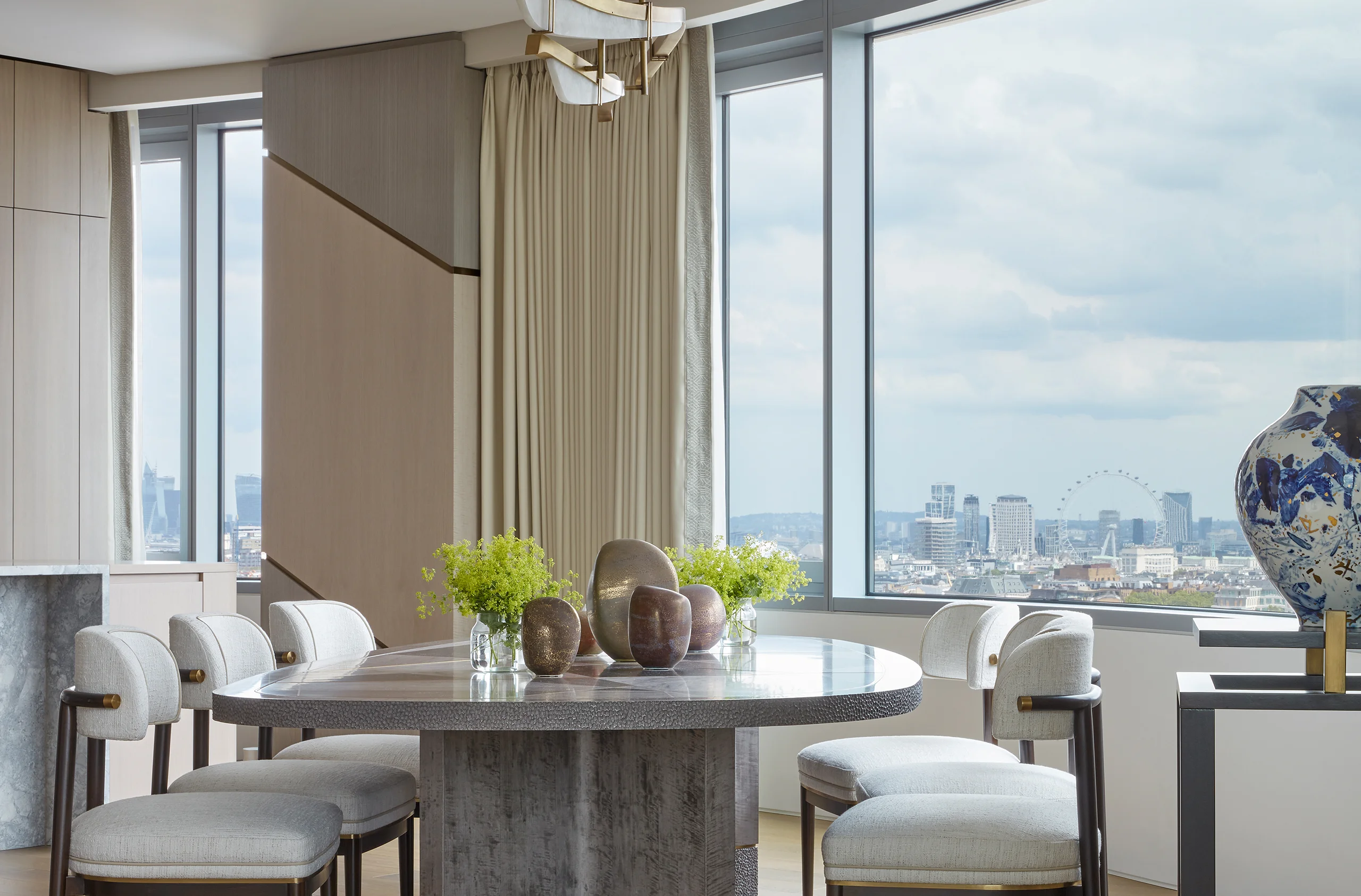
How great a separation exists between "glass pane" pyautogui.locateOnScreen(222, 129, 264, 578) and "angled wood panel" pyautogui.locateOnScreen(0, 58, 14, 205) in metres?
0.93

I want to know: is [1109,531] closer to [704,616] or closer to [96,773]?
[704,616]

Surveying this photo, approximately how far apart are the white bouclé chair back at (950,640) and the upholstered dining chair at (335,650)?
138 centimetres

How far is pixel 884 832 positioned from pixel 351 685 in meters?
0.97

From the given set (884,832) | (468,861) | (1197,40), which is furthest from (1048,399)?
(468,861)

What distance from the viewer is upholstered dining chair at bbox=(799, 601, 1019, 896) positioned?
291cm

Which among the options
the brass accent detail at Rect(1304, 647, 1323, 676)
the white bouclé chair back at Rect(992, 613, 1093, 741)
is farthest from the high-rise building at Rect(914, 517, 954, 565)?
the brass accent detail at Rect(1304, 647, 1323, 676)

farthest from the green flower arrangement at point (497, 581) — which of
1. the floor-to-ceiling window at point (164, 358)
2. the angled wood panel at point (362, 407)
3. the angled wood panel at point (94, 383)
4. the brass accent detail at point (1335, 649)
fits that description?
the floor-to-ceiling window at point (164, 358)

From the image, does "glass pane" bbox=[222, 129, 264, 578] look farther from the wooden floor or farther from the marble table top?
the marble table top

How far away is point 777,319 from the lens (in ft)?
16.2

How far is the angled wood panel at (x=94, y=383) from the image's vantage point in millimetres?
5887

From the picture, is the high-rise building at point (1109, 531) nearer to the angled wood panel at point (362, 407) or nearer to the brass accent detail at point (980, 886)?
the brass accent detail at point (980, 886)

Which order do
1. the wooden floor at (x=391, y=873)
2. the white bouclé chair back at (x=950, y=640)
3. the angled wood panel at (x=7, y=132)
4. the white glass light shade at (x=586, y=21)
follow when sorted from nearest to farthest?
1. the white glass light shade at (x=586, y=21)
2. the white bouclé chair back at (x=950, y=640)
3. the wooden floor at (x=391, y=873)
4. the angled wood panel at (x=7, y=132)

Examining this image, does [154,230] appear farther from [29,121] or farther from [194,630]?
[194,630]

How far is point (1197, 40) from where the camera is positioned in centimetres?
394
